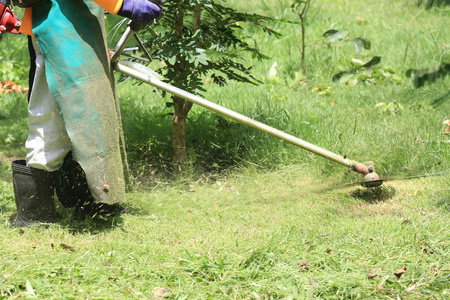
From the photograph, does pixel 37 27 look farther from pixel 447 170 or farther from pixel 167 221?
pixel 447 170

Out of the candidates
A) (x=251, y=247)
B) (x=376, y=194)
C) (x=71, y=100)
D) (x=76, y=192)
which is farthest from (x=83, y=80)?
(x=376, y=194)

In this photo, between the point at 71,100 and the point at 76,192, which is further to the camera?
the point at 76,192

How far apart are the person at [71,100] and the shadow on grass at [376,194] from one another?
1.69 m

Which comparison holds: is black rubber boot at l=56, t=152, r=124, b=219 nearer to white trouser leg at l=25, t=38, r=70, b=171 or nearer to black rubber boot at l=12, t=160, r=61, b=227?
black rubber boot at l=12, t=160, r=61, b=227

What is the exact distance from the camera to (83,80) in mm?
2748

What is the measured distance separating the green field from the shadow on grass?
1cm

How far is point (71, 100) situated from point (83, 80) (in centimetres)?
13

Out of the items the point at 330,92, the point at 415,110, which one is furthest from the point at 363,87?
the point at 415,110

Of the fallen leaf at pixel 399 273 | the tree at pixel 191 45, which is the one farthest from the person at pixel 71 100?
the fallen leaf at pixel 399 273

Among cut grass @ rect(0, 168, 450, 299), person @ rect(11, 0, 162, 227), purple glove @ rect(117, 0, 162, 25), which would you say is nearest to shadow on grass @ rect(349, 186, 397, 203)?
cut grass @ rect(0, 168, 450, 299)

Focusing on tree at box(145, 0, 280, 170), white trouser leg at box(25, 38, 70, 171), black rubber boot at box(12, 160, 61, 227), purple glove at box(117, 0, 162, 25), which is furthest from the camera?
tree at box(145, 0, 280, 170)

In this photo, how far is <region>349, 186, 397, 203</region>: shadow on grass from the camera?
3.47 metres

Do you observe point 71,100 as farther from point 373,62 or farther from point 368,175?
point 373,62

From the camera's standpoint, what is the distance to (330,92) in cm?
542
